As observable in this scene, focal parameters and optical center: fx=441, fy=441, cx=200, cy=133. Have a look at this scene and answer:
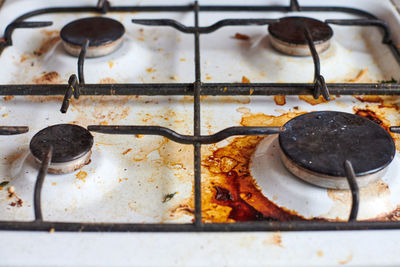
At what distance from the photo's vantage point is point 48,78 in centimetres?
79

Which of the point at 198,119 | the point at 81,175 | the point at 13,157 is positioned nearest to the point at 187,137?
the point at 198,119

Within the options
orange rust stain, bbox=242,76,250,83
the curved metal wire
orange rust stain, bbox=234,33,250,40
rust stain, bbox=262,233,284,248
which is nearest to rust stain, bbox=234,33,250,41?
orange rust stain, bbox=234,33,250,40

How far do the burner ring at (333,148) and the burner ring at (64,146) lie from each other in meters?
0.26

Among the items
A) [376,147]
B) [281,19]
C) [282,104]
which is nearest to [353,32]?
[281,19]

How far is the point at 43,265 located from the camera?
0.46 m

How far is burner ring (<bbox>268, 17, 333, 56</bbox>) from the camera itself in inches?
31.9

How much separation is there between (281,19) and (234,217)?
0.47 metres

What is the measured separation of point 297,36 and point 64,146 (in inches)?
18.7

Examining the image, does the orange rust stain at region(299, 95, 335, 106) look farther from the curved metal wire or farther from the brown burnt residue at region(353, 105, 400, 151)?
the curved metal wire

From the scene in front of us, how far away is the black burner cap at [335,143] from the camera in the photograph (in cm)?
55

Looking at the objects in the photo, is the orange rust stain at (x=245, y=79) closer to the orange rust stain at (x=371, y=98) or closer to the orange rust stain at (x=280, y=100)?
the orange rust stain at (x=280, y=100)

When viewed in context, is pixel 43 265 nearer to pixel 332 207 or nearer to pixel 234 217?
pixel 234 217

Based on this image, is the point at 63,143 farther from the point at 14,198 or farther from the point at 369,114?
the point at 369,114

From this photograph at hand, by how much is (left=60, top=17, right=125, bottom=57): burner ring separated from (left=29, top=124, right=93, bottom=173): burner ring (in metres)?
0.24
